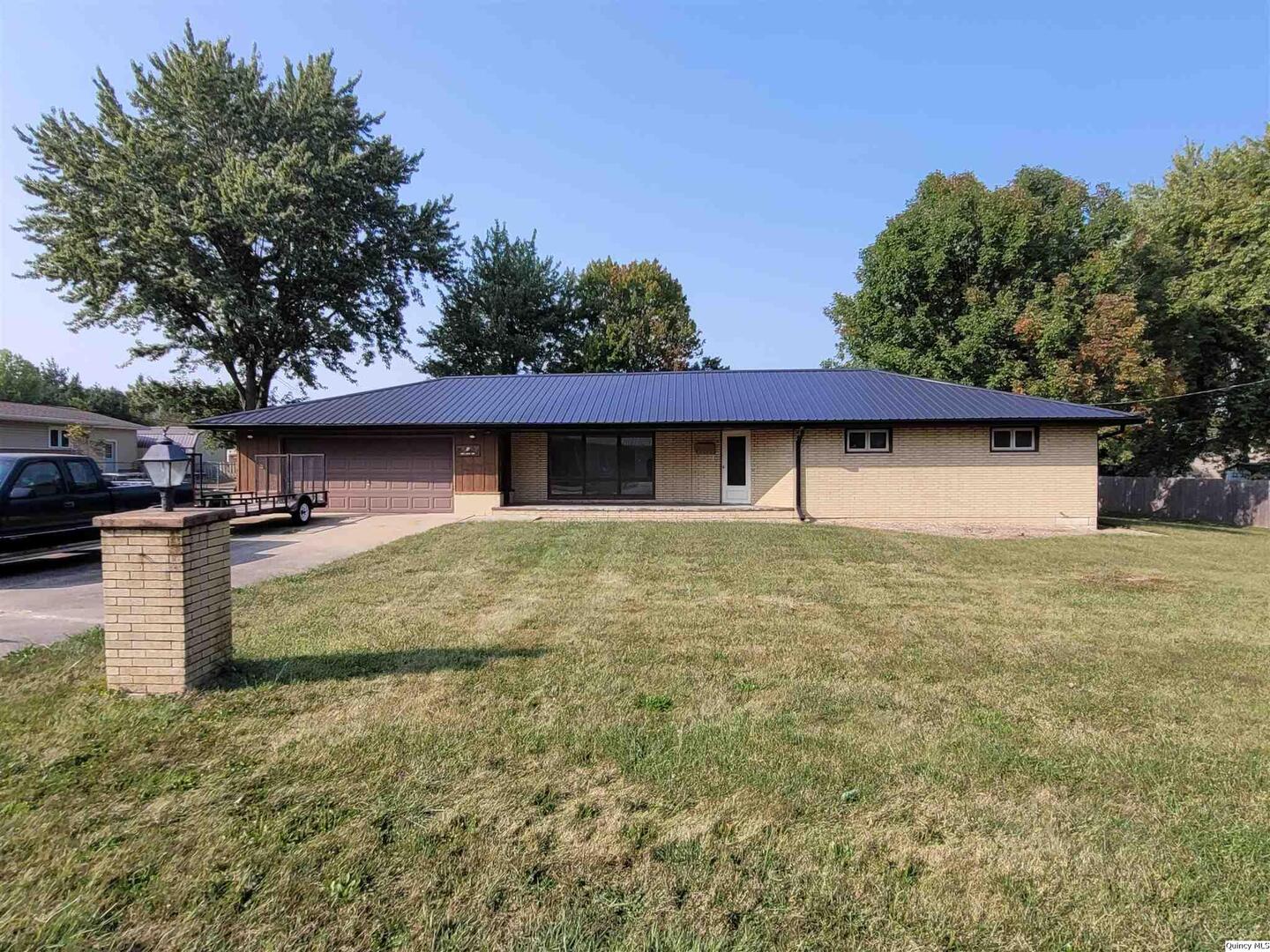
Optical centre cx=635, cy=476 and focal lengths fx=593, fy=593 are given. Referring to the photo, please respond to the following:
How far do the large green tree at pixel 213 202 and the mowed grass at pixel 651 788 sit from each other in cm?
2306

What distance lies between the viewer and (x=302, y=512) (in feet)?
49.6

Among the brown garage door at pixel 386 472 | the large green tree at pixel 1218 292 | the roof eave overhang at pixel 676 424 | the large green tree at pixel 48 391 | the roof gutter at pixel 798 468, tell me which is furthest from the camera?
the large green tree at pixel 48 391

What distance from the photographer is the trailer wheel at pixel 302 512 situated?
587 inches

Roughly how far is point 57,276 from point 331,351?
9.66 metres

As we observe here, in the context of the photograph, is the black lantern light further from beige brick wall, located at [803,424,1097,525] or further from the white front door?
beige brick wall, located at [803,424,1097,525]

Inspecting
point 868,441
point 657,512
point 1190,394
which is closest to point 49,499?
point 657,512

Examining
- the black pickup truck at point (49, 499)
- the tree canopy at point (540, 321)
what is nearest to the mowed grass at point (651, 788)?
the black pickup truck at point (49, 499)

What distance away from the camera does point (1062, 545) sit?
11.8 metres

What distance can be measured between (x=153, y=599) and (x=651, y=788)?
348cm

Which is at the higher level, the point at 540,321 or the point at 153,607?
the point at 540,321

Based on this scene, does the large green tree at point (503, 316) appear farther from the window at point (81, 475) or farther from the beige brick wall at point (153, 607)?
the beige brick wall at point (153, 607)

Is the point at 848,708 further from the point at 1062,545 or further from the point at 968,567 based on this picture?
the point at 1062,545

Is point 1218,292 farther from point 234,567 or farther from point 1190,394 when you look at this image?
point 234,567

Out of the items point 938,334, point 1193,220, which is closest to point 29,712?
point 938,334
